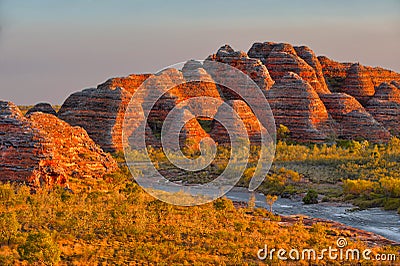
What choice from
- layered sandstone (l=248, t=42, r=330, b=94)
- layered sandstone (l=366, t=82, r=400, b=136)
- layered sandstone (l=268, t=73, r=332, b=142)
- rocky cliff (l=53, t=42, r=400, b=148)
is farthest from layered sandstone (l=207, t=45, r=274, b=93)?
layered sandstone (l=366, t=82, r=400, b=136)

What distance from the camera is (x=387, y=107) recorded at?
72.8 metres

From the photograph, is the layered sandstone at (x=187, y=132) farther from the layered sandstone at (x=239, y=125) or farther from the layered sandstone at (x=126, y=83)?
the layered sandstone at (x=126, y=83)

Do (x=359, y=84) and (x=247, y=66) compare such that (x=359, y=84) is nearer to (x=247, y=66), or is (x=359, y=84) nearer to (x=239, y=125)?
(x=247, y=66)

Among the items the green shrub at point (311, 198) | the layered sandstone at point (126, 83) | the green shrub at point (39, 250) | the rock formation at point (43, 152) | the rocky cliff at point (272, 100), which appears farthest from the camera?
the layered sandstone at point (126, 83)

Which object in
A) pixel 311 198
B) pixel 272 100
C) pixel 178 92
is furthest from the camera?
pixel 178 92

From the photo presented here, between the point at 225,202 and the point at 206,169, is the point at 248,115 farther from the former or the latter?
the point at 225,202

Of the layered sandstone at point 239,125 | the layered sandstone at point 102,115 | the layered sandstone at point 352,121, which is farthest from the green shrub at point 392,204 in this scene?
the layered sandstone at point 352,121

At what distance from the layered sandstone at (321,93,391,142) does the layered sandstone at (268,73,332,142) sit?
2.39 metres

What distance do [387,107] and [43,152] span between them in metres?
52.6

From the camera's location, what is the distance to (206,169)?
5200cm

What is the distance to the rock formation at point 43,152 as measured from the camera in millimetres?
30859

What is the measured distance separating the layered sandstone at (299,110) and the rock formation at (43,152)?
3155 centimetres

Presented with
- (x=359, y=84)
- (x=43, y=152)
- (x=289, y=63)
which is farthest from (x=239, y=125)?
(x=43, y=152)

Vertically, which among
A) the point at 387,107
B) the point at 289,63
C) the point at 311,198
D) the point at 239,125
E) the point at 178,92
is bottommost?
the point at 311,198
